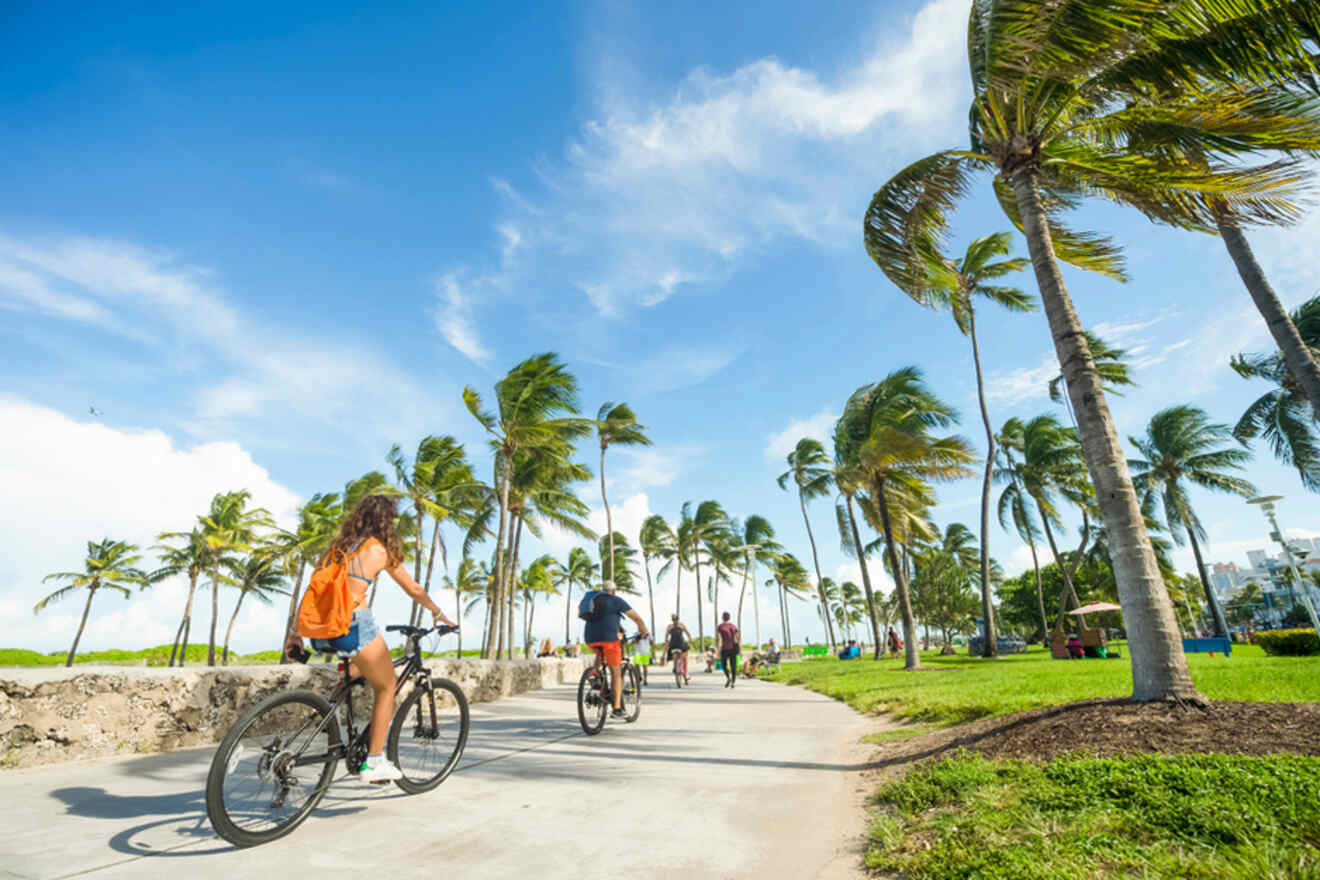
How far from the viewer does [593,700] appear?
6598 mm

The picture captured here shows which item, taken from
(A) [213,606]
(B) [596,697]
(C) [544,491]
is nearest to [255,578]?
(A) [213,606]

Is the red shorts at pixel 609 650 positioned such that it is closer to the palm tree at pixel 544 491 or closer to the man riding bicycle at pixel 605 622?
the man riding bicycle at pixel 605 622

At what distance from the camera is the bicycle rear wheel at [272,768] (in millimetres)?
2678

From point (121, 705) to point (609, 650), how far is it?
14.4 feet

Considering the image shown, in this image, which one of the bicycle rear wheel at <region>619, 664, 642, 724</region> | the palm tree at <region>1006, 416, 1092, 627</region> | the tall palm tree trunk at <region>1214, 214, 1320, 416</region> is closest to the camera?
the bicycle rear wheel at <region>619, 664, 642, 724</region>

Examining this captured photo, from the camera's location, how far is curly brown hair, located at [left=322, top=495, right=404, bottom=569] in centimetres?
350

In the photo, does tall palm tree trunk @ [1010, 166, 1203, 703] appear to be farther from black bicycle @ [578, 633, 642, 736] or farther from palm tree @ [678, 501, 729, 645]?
palm tree @ [678, 501, 729, 645]

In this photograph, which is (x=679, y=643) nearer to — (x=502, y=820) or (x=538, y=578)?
(x=502, y=820)

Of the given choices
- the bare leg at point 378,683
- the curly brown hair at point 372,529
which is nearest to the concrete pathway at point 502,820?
the bare leg at point 378,683

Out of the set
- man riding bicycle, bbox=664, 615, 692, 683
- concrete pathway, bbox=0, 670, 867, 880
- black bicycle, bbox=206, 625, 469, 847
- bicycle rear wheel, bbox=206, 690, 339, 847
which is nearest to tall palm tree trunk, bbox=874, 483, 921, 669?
man riding bicycle, bbox=664, 615, 692, 683

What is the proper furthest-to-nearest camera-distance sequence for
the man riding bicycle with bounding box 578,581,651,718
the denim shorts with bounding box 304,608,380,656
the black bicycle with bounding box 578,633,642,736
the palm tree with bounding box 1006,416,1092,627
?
the palm tree with bounding box 1006,416,1092,627, the man riding bicycle with bounding box 578,581,651,718, the black bicycle with bounding box 578,633,642,736, the denim shorts with bounding box 304,608,380,656

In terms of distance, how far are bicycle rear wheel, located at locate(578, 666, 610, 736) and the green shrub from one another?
56.5 feet

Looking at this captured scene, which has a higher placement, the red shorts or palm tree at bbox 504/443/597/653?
palm tree at bbox 504/443/597/653

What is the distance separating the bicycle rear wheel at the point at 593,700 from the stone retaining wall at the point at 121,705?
286cm
